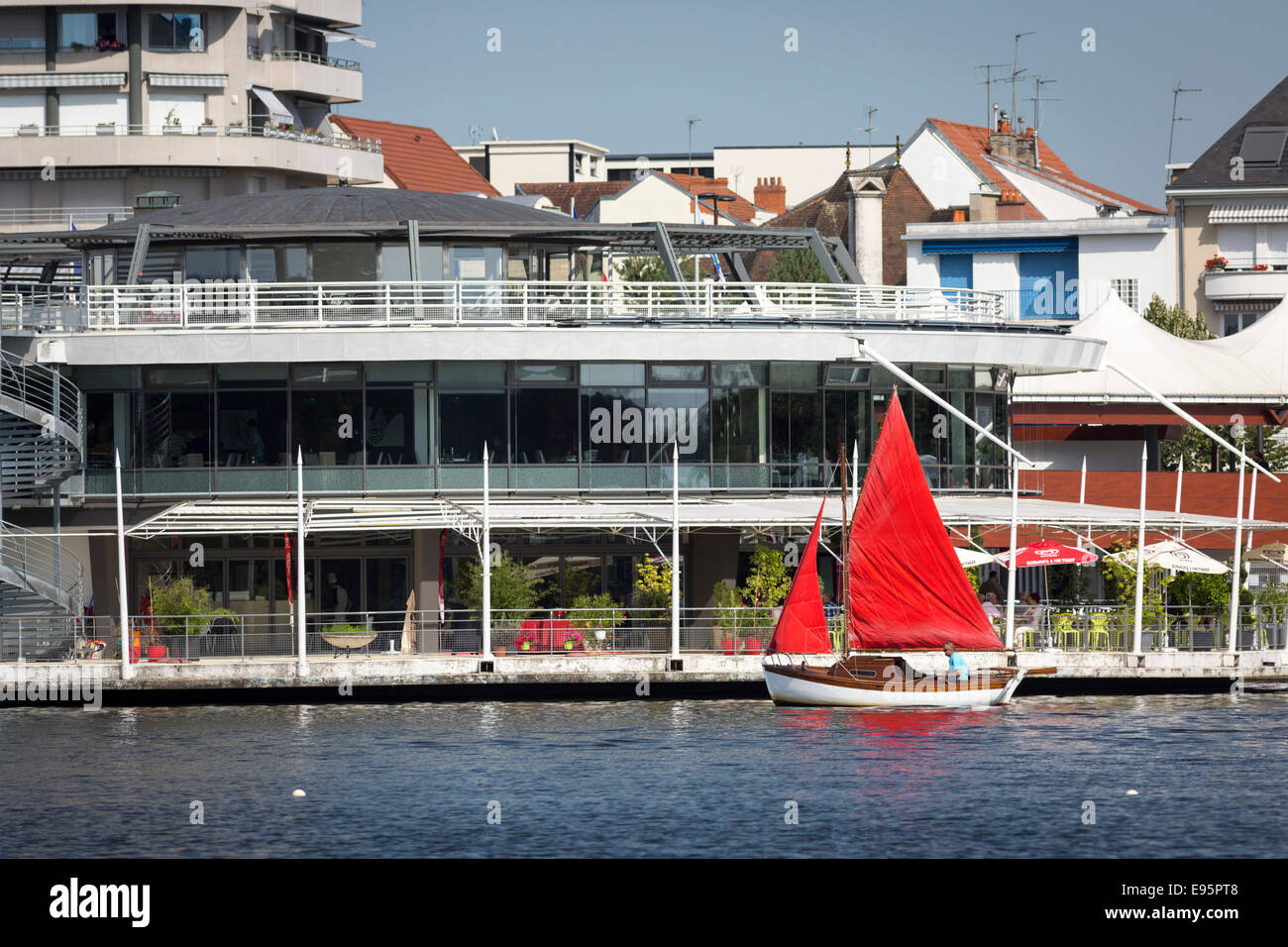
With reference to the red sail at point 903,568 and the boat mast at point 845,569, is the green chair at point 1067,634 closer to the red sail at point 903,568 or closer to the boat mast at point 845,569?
the red sail at point 903,568

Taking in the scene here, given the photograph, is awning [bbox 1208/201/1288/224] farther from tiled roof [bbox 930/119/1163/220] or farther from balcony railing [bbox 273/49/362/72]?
balcony railing [bbox 273/49/362/72]

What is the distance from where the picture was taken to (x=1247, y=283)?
81.8 metres

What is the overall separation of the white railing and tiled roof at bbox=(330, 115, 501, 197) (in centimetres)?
4542

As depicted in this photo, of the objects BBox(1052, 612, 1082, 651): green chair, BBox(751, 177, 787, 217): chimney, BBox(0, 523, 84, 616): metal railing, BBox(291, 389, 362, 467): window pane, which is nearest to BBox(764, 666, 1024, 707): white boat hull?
BBox(1052, 612, 1082, 651): green chair

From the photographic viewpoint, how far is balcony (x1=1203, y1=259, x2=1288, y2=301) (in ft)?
266

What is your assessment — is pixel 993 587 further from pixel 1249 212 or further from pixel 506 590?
pixel 1249 212

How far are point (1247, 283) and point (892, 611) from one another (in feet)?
135

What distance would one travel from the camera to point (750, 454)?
5253 cm

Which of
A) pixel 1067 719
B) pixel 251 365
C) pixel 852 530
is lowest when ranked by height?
pixel 1067 719

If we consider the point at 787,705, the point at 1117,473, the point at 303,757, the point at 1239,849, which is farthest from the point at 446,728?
the point at 1117,473

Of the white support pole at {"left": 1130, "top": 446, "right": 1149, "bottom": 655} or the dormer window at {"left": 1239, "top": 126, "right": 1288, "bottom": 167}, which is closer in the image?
the white support pole at {"left": 1130, "top": 446, "right": 1149, "bottom": 655}
